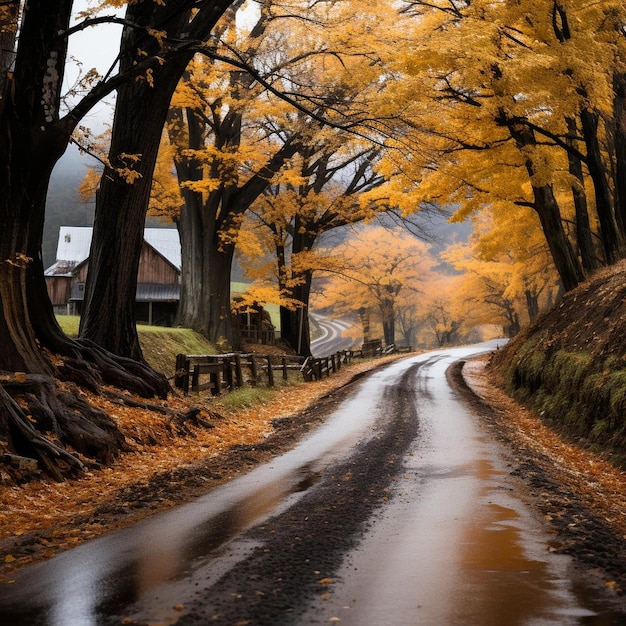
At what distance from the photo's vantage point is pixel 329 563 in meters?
4.81

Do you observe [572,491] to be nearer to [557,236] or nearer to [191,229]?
[557,236]

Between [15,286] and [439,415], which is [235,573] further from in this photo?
[439,415]

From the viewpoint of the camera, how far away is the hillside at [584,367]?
10969 millimetres

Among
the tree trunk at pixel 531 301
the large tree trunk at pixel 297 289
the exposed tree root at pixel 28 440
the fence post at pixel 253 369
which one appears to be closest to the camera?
the exposed tree root at pixel 28 440

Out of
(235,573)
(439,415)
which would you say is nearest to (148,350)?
(439,415)

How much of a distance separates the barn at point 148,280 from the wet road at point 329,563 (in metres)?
32.4

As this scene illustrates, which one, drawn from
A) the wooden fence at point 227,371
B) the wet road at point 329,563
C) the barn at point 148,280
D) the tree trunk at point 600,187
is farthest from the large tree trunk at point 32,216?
the barn at point 148,280

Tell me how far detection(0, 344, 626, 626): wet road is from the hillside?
10.6ft

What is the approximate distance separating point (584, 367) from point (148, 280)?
3106cm

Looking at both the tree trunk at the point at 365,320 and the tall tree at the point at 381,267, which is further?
the tree trunk at the point at 365,320

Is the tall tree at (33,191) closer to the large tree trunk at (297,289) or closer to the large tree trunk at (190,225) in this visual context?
the large tree trunk at (190,225)

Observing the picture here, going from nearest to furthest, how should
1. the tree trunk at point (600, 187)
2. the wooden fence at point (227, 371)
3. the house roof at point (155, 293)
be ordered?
the wooden fence at point (227, 371) → the tree trunk at point (600, 187) → the house roof at point (155, 293)

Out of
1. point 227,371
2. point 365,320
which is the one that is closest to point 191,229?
point 227,371

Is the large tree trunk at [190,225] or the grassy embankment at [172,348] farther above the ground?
the large tree trunk at [190,225]
